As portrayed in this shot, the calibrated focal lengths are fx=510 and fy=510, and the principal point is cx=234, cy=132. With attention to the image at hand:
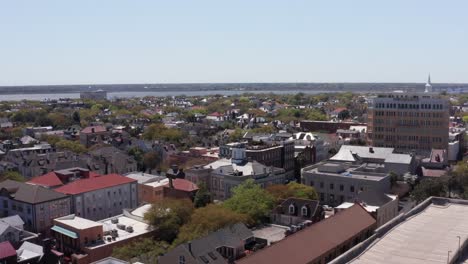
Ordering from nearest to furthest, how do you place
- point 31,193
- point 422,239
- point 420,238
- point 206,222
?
point 422,239, point 420,238, point 206,222, point 31,193

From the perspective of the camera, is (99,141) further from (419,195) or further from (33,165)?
(419,195)

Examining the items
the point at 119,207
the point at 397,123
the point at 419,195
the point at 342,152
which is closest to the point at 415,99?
the point at 397,123

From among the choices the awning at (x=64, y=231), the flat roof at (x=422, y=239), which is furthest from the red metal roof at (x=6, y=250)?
the flat roof at (x=422, y=239)

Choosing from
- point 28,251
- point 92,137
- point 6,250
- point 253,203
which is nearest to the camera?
point 6,250

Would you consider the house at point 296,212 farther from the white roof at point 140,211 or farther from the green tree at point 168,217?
the white roof at point 140,211

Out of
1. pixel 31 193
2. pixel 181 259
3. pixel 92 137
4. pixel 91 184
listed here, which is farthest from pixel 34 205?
pixel 92 137

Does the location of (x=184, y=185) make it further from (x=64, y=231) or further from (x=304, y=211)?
(x=304, y=211)
